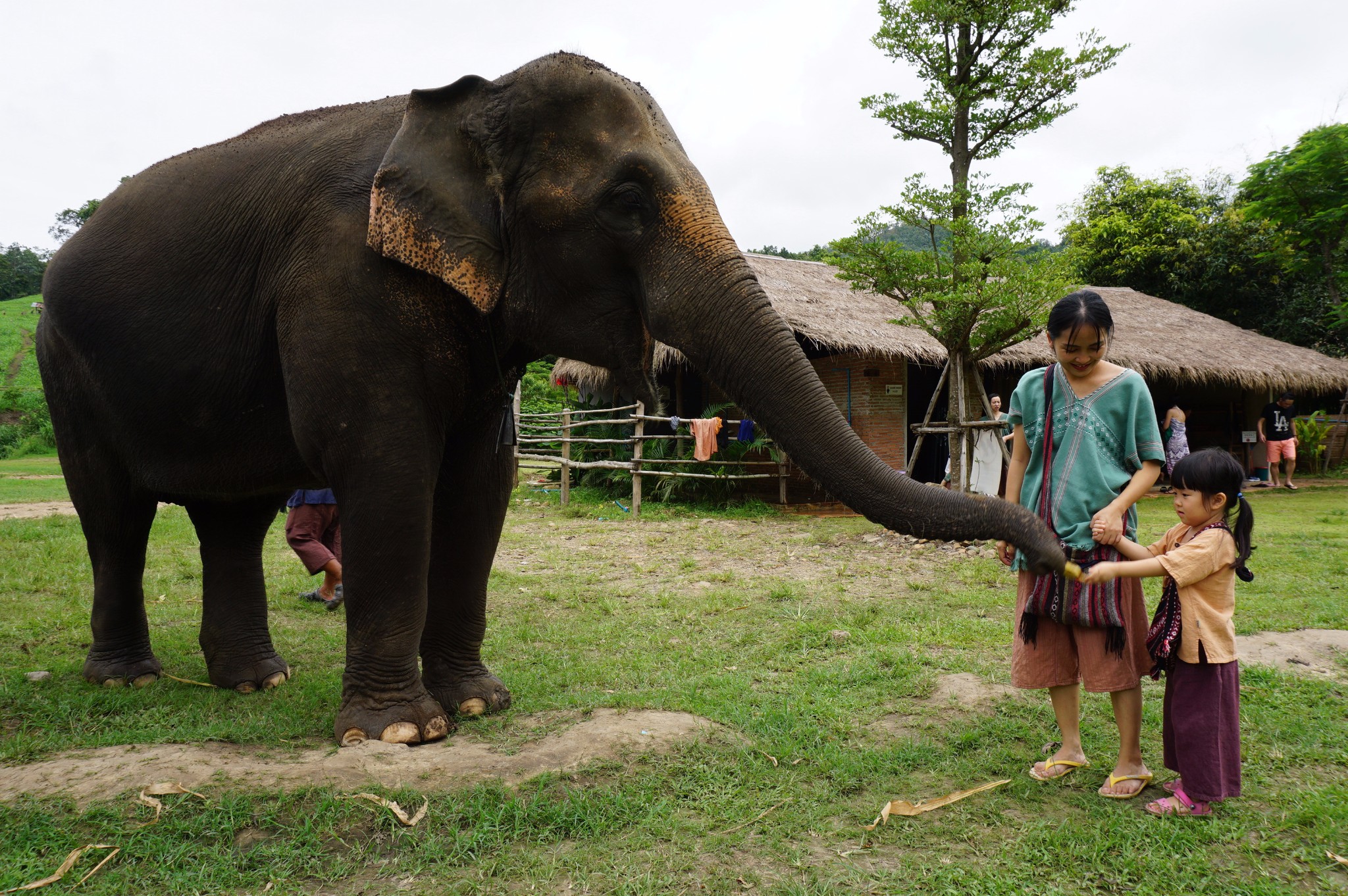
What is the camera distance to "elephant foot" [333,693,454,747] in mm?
3355

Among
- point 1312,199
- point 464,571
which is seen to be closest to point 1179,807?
point 464,571

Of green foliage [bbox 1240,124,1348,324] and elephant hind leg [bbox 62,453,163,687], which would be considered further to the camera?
green foliage [bbox 1240,124,1348,324]

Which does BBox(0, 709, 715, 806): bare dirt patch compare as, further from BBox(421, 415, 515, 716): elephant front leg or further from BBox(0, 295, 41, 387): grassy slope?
BBox(0, 295, 41, 387): grassy slope

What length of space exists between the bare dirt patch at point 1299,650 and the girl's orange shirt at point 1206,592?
2.12m

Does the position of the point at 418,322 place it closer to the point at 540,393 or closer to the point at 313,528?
the point at 313,528

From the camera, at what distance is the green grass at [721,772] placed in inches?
98.3

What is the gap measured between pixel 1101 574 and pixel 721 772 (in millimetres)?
1483

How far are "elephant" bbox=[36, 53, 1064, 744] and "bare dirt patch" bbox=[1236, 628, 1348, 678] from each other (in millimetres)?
2906

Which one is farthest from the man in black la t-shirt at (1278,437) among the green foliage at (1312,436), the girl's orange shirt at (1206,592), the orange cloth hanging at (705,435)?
the girl's orange shirt at (1206,592)

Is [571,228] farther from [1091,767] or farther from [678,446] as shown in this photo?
[678,446]

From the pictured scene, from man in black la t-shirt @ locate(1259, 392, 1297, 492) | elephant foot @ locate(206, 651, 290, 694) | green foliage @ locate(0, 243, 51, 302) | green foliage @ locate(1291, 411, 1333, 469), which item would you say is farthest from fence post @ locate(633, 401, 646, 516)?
green foliage @ locate(0, 243, 51, 302)

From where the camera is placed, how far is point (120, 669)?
14.5 ft

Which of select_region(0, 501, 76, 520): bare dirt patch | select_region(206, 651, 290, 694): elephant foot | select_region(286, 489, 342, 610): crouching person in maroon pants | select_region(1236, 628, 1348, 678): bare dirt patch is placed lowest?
select_region(206, 651, 290, 694): elephant foot

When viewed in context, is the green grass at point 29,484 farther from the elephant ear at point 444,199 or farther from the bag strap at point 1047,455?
the bag strap at point 1047,455
